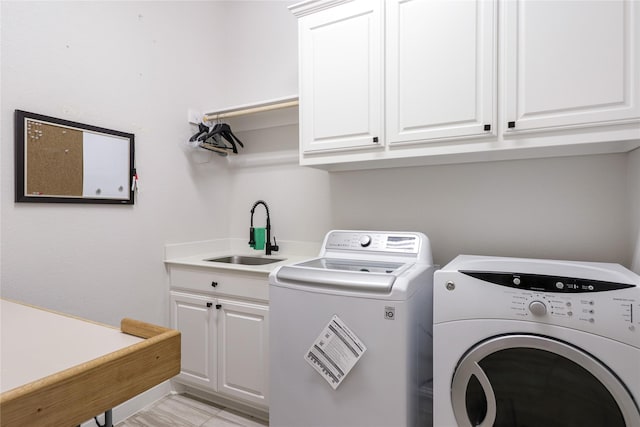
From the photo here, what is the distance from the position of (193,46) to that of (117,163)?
108cm

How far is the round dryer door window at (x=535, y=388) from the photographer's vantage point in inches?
41.7

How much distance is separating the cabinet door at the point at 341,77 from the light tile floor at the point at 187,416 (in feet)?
5.27

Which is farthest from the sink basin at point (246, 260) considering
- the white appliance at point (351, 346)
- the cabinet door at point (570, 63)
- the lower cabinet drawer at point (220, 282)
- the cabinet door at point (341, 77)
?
the cabinet door at point (570, 63)

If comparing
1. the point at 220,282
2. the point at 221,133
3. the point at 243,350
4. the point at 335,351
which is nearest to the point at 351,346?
the point at 335,351

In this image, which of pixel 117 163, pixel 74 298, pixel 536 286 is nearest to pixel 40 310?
pixel 74 298

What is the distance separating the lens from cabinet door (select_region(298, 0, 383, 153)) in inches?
65.6

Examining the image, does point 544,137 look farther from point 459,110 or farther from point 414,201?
point 414,201

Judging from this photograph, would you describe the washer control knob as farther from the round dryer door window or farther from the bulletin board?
the bulletin board

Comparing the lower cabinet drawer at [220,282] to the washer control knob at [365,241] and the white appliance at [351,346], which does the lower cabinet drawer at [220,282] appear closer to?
the white appliance at [351,346]

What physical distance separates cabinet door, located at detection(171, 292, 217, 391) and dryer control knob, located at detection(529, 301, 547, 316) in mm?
1628

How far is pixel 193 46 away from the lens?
2404 mm

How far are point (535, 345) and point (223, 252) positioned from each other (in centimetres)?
210

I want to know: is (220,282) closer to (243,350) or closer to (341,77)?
(243,350)

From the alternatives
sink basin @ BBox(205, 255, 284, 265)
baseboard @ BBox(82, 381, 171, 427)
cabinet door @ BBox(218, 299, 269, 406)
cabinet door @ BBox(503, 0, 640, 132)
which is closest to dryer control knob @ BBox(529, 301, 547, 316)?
cabinet door @ BBox(503, 0, 640, 132)
